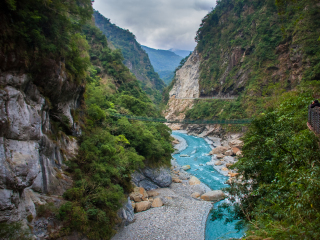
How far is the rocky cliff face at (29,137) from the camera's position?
444cm

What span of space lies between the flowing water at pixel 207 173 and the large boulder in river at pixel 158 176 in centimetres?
294

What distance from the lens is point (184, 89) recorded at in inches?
1732

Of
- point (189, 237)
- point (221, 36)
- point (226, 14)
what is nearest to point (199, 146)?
point (189, 237)

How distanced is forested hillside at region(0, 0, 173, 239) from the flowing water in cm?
439

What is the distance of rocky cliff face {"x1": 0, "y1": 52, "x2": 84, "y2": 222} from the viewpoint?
4441mm

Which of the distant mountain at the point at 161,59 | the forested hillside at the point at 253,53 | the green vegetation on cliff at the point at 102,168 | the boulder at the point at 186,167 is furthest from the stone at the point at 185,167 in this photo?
the distant mountain at the point at 161,59

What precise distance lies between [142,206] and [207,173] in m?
7.38

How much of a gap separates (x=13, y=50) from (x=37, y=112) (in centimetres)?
176

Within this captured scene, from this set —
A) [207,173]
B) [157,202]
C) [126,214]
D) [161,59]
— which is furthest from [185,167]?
[161,59]

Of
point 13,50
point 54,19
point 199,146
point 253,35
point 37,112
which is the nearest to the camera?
point 13,50

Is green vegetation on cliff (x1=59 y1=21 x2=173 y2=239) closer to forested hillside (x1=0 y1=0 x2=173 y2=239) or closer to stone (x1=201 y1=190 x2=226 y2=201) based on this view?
forested hillside (x1=0 y1=0 x2=173 y2=239)

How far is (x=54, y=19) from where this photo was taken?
6355 millimetres

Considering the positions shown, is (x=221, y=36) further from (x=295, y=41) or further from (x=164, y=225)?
(x=164, y=225)

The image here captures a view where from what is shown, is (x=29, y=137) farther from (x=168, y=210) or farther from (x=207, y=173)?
(x=207, y=173)
